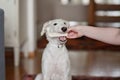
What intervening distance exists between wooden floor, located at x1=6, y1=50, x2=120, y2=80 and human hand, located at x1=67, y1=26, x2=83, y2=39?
1.06 m

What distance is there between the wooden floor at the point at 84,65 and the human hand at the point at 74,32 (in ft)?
3.48

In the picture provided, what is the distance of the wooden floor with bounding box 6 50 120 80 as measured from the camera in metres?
2.96

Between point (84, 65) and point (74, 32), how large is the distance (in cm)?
143

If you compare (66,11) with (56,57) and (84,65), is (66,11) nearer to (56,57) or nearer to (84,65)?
(84,65)

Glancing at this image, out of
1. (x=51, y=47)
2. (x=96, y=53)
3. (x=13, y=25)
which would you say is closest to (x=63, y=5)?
(x=96, y=53)

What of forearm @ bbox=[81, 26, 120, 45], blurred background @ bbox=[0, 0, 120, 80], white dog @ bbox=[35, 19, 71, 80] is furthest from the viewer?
blurred background @ bbox=[0, 0, 120, 80]

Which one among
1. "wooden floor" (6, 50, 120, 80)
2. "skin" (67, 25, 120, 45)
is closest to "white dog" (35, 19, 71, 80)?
"skin" (67, 25, 120, 45)

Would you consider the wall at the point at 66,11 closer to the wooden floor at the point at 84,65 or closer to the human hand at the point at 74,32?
the wooden floor at the point at 84,65

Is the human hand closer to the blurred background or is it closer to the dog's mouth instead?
the dog's mouth

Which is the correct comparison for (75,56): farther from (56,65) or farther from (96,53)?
(56,65)

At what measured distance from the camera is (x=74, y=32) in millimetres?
1896

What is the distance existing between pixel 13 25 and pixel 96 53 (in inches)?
47.2

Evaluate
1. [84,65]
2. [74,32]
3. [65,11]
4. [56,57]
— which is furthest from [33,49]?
[65,11]

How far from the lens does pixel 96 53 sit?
3787 millimetres
